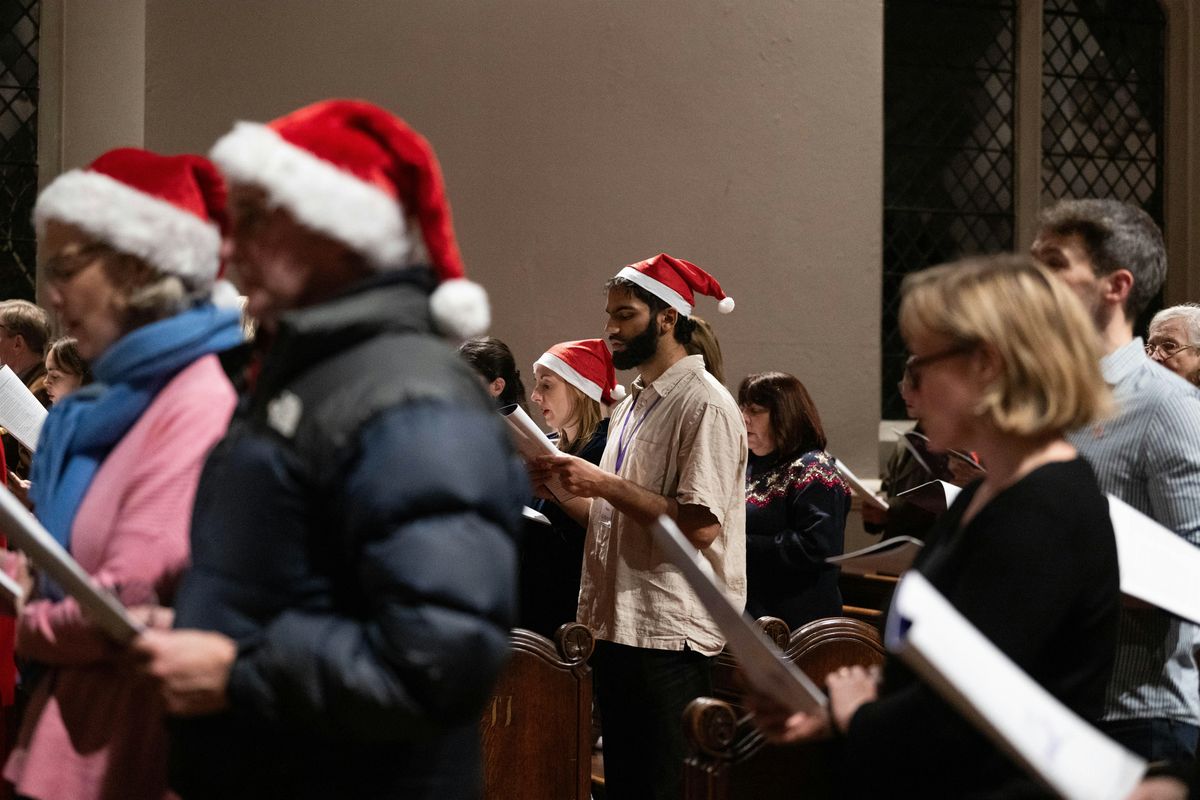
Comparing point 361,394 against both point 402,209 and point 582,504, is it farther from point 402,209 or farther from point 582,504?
point 582,504

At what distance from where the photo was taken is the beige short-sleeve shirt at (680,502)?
3.62 m

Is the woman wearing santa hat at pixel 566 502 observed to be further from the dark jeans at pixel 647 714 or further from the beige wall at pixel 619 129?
the beige wall at pixel 619 129

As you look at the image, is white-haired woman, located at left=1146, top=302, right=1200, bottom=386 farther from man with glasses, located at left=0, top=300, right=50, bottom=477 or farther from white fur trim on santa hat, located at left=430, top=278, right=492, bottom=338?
man with glasses, located at left=0, top=300, right=50, bottom=477

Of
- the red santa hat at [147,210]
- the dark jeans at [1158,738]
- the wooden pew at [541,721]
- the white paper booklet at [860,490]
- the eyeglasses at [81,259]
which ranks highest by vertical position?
the red santa hat at [147,210]

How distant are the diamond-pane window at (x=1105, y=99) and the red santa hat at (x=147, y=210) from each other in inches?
282

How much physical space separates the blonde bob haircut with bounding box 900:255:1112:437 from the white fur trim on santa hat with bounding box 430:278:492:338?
560 mm

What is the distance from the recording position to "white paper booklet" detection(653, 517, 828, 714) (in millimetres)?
1722

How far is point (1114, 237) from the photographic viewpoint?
2.36 meters

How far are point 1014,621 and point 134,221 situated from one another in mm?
1364

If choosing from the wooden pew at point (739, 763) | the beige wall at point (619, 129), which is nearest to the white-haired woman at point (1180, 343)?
the beige wall at point (619, 129)

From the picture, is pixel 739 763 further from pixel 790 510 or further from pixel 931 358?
pixel 790 510

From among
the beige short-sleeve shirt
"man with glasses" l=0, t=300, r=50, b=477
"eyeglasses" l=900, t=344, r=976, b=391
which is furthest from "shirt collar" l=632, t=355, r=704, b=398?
"man with glasses" l=0, t=300, r=50, b=477

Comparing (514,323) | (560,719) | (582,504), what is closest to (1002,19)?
(514,323)

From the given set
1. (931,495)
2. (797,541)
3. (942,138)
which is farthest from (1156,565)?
(942,138)
